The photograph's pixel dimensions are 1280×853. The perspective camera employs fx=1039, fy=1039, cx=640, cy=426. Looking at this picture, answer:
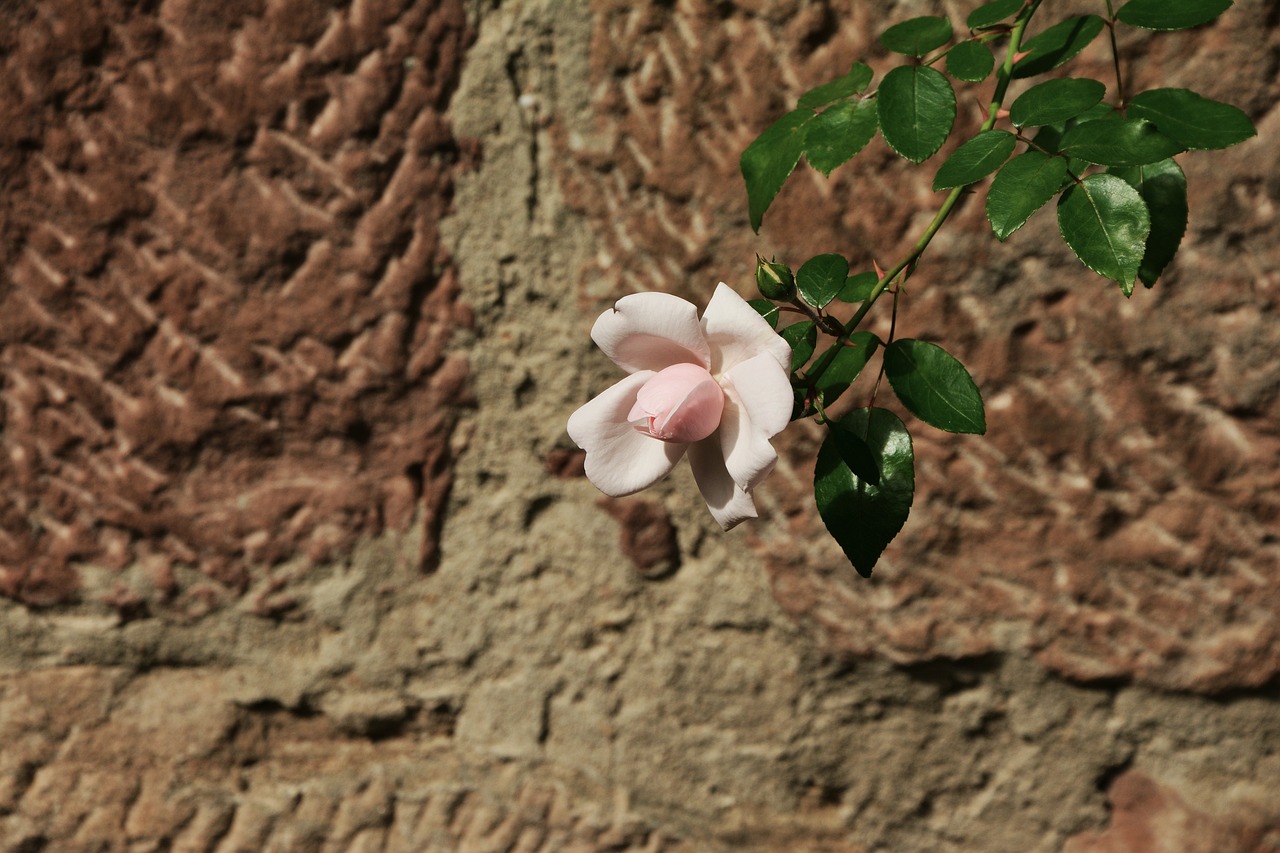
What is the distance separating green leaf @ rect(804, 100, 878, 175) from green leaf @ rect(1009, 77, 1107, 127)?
7 centimetres

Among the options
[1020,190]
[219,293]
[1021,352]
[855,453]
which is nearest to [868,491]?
[855,453]

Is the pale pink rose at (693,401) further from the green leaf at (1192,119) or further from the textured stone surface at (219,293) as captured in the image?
the textured stone surface at (219,293)

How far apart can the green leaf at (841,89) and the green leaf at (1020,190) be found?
0.11m

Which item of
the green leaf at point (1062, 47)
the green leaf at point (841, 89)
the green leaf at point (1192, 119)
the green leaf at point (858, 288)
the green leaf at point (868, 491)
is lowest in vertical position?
the green leaf at point (868, 491)

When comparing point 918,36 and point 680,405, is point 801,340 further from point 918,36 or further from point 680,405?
point 918,36

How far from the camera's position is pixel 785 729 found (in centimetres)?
89

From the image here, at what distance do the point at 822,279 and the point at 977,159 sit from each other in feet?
0.27

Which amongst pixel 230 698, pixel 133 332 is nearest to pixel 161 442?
pixel 133 332

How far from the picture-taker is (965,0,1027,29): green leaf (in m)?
0.52

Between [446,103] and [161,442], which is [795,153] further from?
[161,442]

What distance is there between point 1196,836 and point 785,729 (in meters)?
0.33

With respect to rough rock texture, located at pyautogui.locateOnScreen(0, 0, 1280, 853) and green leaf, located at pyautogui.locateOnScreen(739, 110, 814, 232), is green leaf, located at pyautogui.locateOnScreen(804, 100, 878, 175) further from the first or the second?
rough rock texture, located at pyautogui.locateOnScreen(0, 0, 1280, 853)

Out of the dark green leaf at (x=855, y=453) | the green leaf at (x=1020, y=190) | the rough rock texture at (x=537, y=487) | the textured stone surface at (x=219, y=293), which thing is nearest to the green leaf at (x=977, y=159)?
the green leaf at (x=1020, y=190)

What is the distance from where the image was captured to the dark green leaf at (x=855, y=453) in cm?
43
